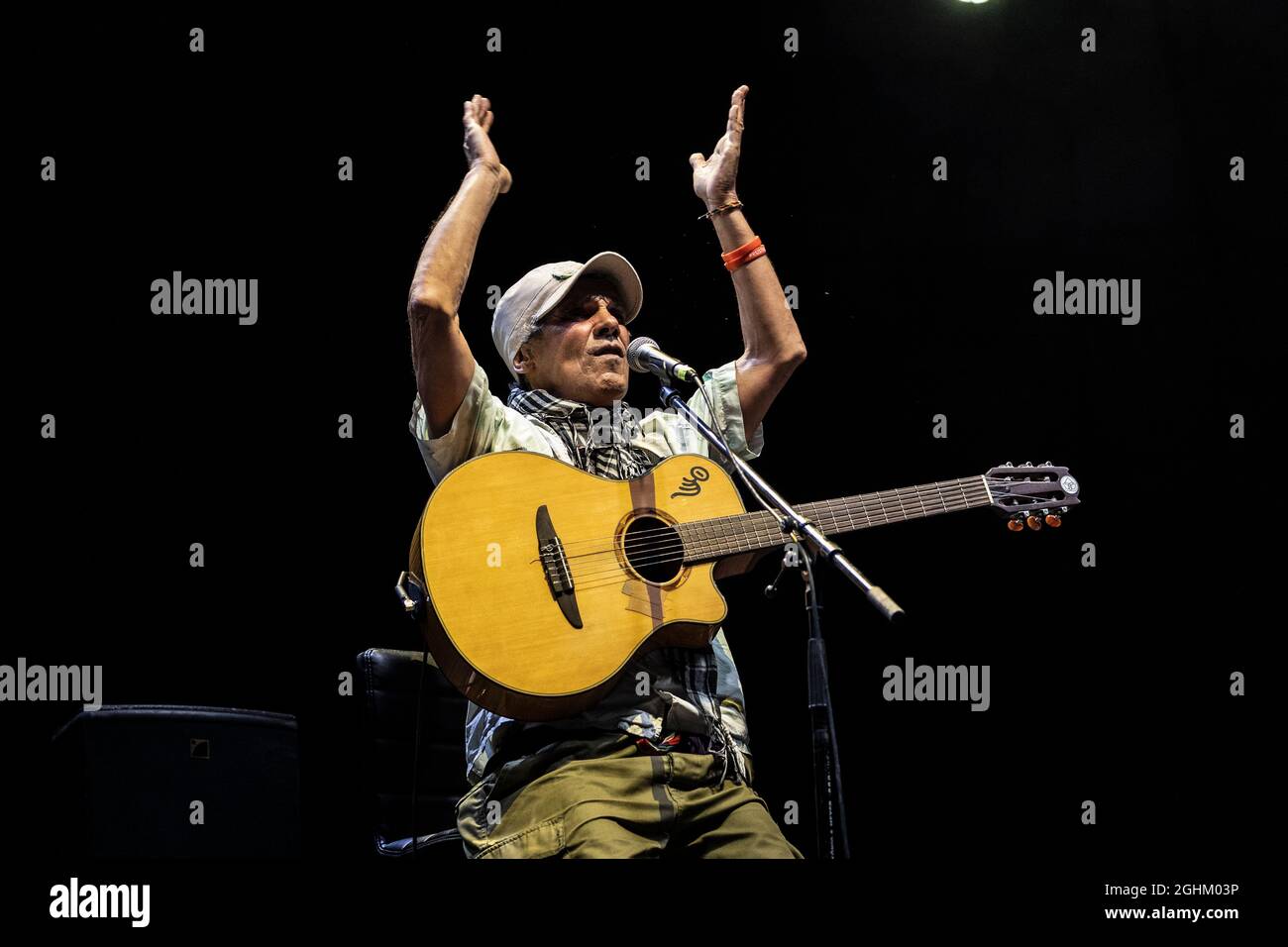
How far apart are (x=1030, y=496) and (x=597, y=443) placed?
1055 millimetres

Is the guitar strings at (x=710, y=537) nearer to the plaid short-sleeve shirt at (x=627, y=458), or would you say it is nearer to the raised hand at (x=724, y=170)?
the plaid short-sleeve shirt at (x=627, y=458)

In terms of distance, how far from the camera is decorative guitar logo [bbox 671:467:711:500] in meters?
3.03

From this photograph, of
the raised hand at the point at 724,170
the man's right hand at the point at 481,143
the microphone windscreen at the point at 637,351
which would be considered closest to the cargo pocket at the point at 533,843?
the microphone windscreen at the point at 637,351

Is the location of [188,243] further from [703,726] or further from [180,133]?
[703,726]

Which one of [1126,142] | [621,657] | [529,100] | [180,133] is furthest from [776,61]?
[621,657]

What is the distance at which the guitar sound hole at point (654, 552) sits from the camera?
290cm

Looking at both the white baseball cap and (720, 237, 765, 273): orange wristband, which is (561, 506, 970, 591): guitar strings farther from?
(720, 237, 765, 273): orange wristband

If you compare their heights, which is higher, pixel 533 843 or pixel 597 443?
pixel 597 443

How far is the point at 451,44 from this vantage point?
3885 mm

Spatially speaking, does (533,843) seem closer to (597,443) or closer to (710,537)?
(710,537)

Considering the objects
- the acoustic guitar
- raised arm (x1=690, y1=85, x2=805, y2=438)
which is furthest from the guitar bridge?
raised arm (x1=690, y1=85, x2=805, y2=438)

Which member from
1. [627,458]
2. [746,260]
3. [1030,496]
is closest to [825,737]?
[1030,496]

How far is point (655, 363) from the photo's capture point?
304 centimetres

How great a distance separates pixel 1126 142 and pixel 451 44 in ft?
7.18
